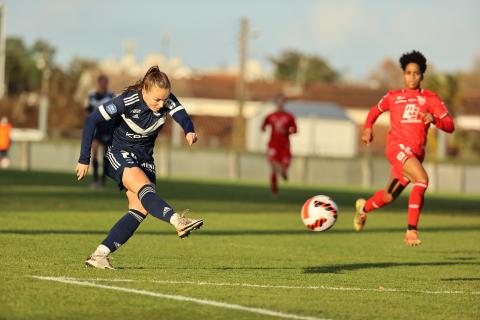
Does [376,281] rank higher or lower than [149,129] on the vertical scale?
lower

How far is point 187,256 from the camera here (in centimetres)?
1270

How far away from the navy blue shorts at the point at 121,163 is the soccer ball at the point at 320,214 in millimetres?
2220

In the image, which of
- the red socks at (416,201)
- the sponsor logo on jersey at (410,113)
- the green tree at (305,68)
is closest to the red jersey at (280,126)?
the sponsor logo on jersey at (410,113)

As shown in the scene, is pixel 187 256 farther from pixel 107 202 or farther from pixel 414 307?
pixel 107 202

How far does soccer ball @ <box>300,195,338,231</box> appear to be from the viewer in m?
12.3

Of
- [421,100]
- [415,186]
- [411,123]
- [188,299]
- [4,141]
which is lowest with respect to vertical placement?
[4,141]

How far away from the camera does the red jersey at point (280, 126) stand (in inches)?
1121

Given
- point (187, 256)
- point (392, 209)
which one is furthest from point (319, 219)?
point (392, 209)

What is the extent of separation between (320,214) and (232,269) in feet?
4.58

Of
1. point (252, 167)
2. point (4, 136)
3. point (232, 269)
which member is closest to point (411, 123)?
point (232, 269)

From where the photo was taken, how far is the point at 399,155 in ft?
44.8

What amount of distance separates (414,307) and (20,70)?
117 metres

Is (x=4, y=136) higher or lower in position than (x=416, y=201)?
lower

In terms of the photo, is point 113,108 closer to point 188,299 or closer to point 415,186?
point 188,299
